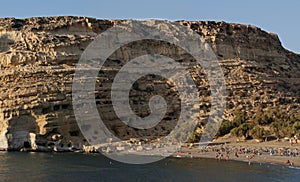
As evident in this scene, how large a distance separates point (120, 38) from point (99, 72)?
404 inches

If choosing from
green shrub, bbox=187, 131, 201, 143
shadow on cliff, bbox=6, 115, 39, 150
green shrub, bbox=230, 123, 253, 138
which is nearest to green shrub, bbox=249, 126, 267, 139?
green shrub, bbox=230, 123, 253, 138

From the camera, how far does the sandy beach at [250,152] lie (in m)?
47.5

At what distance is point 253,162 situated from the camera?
46.5 meters

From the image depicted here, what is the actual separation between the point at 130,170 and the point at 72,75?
26.5 meters

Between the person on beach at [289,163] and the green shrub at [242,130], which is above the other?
the green shrub at [242,130]

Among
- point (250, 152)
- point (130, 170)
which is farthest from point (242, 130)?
point (130, 170)

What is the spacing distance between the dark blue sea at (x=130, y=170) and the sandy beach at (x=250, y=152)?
8.25 feet

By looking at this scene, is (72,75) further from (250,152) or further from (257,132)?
(250,152)

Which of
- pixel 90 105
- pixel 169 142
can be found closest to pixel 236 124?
pixel 169 142

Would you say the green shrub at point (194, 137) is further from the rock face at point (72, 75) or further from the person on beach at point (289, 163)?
the person on beach at point (289, 163)

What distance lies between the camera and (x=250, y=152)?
51781 millimetres

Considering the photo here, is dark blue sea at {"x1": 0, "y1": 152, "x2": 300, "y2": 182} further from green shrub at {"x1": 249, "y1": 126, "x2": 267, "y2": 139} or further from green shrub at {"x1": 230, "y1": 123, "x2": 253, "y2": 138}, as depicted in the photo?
green shrub at {"x1": 230, "y1": 123, "x2": 253, "y2": 138}

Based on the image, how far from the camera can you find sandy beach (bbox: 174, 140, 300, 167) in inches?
1871

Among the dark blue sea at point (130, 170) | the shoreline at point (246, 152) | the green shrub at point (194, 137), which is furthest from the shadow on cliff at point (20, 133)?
the green shrub at point (194, 137)
